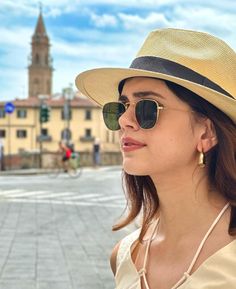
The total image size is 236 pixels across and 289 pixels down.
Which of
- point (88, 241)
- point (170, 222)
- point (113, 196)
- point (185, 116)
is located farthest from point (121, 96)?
point (113, 196)

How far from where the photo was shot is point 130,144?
1.95 m

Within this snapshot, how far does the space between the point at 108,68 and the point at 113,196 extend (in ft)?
47.7

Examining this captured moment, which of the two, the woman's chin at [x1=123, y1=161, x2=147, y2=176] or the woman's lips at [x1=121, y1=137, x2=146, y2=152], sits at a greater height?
the woman's lips at [x1=121, y1=137, x2=146, y2=152]

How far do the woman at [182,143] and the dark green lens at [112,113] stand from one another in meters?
0.06

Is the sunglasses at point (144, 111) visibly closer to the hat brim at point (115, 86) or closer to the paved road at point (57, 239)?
the hat brim at point (115, 86)

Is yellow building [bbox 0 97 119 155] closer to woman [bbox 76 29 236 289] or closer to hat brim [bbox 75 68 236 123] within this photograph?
hat brim [bbox 75 68 236 123]

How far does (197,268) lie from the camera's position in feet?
5.80

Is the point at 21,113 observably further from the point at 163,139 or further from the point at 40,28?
the point at 163,139

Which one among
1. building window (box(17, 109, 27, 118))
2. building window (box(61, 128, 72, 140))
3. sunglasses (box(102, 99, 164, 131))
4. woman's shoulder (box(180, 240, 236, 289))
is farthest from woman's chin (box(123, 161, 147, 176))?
building window (box(17, 109, 27, 118))

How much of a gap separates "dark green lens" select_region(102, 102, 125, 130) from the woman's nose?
7 cm

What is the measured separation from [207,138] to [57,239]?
6834 millimetres

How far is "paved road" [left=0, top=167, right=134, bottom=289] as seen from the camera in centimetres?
597

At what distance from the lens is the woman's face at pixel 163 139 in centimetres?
191

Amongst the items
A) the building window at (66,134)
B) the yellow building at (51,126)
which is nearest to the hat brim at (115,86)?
the building window at (66,134)
